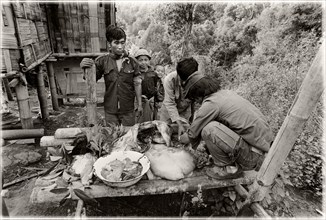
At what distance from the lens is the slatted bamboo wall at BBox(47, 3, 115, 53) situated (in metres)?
6.74

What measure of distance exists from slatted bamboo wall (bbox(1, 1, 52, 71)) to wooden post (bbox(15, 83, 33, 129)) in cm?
48

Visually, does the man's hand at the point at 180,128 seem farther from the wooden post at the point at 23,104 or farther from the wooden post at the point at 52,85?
the wooden post at the point at 52,85

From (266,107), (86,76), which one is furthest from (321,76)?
(266,107)

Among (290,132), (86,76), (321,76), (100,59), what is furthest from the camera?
(100,59)

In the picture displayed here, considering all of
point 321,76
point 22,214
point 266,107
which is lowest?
point 22,214

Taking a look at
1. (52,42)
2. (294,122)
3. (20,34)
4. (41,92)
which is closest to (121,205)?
(294,122)

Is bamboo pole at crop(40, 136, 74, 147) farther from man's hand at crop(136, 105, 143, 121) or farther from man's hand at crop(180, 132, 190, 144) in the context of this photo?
man's hand at crop(180, 132, 190, 144)

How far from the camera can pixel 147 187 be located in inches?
100

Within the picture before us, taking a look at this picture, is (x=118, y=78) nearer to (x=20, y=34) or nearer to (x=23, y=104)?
(x=20, y=34)

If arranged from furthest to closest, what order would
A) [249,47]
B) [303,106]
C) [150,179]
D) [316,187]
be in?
1. [249,47]
2. [316,187]
3. [150,179]
4. [303,106]

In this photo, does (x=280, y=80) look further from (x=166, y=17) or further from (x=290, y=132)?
(x=166, y=17)

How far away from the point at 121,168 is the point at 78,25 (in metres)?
5.93

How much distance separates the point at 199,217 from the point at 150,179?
43.4 inches

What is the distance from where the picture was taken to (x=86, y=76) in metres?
3.12
